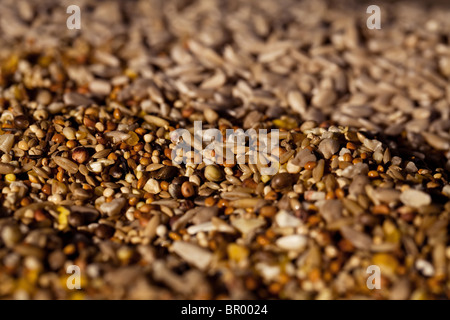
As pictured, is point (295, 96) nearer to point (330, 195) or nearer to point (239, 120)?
point (239, 120)

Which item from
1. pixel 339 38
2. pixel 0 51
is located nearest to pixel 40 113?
pixel 0 51

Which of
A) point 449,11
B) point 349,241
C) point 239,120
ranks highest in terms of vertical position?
point 449,11

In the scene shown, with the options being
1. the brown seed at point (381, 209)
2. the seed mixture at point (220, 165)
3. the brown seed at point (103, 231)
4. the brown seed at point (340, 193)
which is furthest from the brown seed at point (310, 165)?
the brown seed at point (103, 231)

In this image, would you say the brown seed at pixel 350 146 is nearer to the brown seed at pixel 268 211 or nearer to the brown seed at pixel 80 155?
the brown seed at pixel 268 211

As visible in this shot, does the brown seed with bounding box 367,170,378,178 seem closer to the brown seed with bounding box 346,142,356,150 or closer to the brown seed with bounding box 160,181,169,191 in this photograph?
the brown seed with bounding box 346,142,356,150

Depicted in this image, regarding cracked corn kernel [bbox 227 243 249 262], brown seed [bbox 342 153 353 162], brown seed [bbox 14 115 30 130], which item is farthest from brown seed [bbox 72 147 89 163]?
brown seed [bbox 342 153 353 162]

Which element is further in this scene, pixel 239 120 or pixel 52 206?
pixel 239 120

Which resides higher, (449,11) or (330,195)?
(449,11)

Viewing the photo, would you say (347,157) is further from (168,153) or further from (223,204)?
(168,153)
